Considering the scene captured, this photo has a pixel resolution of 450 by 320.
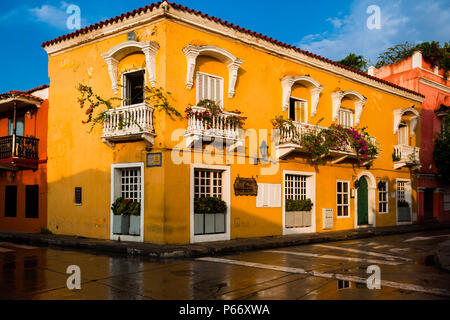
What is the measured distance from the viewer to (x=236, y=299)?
6195 millimetres

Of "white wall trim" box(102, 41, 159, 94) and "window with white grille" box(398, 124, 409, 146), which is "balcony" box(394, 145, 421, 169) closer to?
"window with white grille" box(398, 124, 409, 146)

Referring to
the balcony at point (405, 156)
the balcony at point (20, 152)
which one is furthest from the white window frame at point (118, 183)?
the balcony at point (405, 156)

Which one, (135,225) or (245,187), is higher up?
(245,187)

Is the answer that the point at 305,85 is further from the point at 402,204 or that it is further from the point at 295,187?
the point at 402,204

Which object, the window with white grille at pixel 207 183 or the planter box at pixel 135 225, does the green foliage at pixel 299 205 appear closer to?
the window with white grille at pixel 207 183

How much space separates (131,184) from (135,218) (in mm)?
1257

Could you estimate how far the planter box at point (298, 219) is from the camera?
16156mm

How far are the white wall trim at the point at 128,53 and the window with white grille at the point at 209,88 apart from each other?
5.31 ft

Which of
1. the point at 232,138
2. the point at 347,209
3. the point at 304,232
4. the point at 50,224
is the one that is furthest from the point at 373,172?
the point at 50,224

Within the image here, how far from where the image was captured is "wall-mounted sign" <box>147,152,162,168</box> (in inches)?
495

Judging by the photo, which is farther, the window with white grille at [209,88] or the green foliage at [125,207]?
the window with white grille at [209,88]

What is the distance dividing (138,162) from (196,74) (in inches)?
137

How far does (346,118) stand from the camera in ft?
63.0

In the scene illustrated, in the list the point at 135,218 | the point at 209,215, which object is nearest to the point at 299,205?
the point at 209,215
